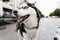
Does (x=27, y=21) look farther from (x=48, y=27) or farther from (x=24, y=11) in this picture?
(x=48, y=27)

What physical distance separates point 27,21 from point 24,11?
3.0 inches

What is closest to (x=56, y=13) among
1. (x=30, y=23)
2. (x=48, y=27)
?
(x=48, y=27)

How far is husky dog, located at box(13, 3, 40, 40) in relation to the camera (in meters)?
0.95

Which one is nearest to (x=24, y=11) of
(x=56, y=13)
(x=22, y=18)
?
(x=22, y=18)

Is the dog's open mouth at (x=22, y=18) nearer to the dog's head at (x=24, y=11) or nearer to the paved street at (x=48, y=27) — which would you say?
the dog's head at (x=24, y=11)

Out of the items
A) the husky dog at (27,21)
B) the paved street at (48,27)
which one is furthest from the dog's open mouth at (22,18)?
the paved street at (48,27)

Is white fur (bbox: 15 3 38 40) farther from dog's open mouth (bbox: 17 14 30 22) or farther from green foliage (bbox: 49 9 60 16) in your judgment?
green foliage (bbox: 49 9 60 16)

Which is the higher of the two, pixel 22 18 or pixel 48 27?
pixel 22 18

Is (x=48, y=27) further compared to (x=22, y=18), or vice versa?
(x=48, y=27)

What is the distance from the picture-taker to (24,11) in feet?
3.10

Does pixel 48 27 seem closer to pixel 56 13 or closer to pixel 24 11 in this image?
pixel 56 13

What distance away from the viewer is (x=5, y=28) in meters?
1.48

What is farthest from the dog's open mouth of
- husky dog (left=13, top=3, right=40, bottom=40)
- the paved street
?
the paved street

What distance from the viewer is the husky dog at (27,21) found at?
3.11ft
